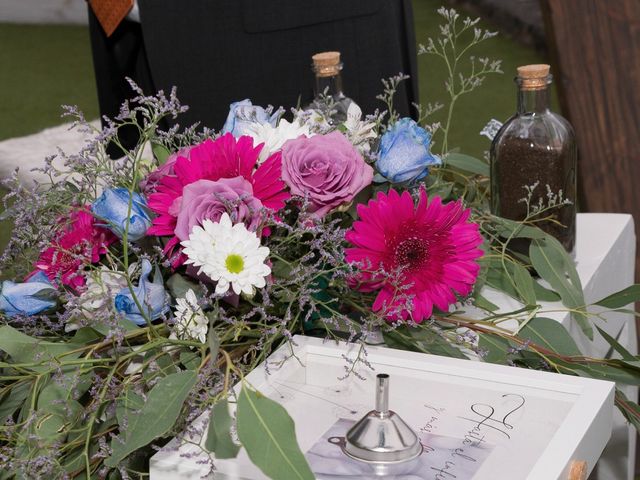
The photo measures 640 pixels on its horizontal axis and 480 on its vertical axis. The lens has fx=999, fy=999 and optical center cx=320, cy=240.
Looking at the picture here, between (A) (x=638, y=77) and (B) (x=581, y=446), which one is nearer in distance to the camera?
(B) (x=581, y=446)

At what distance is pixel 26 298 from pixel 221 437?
1.07ft

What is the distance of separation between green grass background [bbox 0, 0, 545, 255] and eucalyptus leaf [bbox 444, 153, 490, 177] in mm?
2852

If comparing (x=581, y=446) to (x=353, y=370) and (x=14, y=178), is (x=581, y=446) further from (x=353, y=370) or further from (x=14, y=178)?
(x=14, y=178)

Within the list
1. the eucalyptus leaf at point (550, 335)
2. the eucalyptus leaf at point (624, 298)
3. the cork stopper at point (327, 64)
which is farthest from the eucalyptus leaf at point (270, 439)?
the cork stopper at point (327, 64)

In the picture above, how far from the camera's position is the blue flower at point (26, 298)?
88cm

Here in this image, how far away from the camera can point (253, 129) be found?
925 mm

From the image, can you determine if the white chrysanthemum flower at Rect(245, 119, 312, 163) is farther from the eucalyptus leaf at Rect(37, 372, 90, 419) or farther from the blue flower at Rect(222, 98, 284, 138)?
the eucalyptus leaf at Rect(37, 372, 90, 419)

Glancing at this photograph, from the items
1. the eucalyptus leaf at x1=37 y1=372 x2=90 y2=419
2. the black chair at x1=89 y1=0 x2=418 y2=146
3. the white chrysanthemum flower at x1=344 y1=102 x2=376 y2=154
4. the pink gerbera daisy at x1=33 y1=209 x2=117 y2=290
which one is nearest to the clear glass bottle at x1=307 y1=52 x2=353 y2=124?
the white chrysanthemum flower at x1=344 y1=102 x2=376 y2=154

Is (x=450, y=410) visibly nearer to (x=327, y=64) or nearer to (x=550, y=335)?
(x=550, y=335)

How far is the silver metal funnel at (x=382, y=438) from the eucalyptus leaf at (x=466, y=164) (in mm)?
543

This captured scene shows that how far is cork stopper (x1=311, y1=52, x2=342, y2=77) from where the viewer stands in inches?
44.2

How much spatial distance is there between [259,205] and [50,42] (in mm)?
5441

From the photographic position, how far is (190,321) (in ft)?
2.60

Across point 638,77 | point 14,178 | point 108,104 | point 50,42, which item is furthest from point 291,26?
point 50,42
